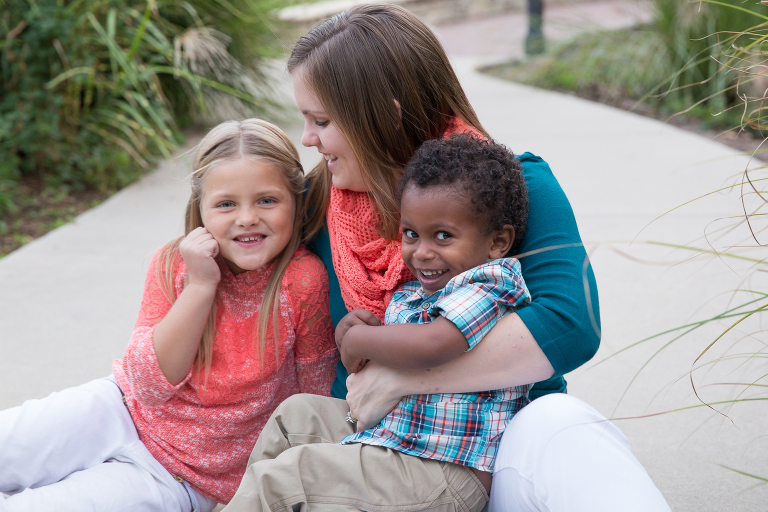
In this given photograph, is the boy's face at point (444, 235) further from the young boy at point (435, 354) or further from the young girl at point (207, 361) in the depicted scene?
the young girl at point (207, 361)

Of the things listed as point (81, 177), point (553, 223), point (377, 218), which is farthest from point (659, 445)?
point (81, 177)

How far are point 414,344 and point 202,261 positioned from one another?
2.20ft

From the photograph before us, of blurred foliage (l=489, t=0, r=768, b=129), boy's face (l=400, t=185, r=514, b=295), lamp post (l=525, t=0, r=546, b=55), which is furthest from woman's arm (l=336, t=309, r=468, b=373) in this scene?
lamp post (l=525, t=0, r=546, b=55)

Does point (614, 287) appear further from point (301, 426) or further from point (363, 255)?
point (301, 426)

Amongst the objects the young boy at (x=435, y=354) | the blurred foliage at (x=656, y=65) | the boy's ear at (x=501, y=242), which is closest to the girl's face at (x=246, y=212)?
the young boy at (x=435, y=354)

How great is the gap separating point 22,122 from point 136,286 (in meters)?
1.70

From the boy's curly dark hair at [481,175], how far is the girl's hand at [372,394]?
42 centimetres

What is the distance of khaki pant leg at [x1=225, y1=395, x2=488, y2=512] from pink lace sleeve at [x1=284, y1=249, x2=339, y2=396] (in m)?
0.44

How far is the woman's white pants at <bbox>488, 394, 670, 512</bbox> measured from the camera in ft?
4.60

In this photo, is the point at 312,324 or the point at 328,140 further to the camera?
the point at 312,324

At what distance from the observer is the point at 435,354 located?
62.3 inches

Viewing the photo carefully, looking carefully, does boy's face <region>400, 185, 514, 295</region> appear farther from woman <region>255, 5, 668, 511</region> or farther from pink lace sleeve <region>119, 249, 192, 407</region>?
pink lace sleeve <region>119, 249, 192, 407</region>

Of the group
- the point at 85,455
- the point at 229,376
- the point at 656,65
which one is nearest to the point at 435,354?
the point at 229,376

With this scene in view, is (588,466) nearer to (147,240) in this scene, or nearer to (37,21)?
(147,240)
